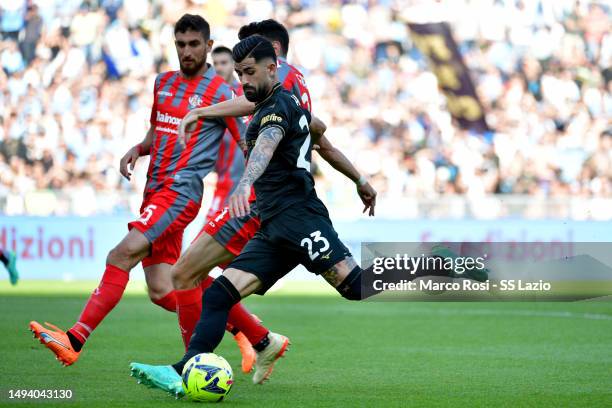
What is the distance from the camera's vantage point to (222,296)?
20.3ft

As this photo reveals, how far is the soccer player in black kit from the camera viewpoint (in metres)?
6.17

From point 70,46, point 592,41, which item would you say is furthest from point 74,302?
point 592,41

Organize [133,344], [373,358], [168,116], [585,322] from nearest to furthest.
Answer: [168,116] < [373,358] < [133,344] < [585,322]

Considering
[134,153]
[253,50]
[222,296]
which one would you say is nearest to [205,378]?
[222,296]

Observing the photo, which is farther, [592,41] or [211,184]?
[592,41]

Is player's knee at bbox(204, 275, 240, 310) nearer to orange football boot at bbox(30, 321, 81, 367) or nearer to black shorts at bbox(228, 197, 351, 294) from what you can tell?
black shorts at bbox(228, 197, 351, 294)

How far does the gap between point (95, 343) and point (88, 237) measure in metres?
8.71

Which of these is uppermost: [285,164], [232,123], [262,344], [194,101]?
[194,101]

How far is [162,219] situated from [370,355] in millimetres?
2315

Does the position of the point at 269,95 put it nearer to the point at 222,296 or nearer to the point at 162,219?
the point at 222,296

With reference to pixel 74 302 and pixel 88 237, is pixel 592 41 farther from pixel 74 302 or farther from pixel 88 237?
pixel 74 302

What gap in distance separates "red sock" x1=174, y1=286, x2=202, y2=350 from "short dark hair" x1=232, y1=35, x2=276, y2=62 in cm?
165

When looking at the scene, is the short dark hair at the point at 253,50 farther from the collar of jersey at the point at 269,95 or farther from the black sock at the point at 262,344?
the black sock at the point at 262,344

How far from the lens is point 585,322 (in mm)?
11664
